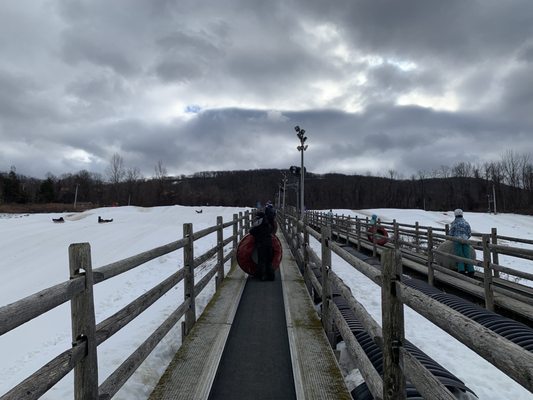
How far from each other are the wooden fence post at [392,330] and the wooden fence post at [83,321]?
1.82m

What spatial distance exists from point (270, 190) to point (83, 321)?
124700 mm

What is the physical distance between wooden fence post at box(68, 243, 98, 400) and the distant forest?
75696 millimetres

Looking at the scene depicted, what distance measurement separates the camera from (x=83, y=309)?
2.37m

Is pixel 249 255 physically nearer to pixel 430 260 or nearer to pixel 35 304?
pixel 430 260

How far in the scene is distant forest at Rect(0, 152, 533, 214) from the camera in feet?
297

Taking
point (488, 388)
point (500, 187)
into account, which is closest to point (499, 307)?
point (488, 388)

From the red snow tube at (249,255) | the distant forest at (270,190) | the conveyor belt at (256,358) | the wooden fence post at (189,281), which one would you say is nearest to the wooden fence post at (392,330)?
the conveyor belt at (256,358)

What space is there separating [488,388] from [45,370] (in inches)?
172

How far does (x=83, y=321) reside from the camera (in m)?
2.38

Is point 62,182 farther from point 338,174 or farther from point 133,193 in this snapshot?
point 338,174

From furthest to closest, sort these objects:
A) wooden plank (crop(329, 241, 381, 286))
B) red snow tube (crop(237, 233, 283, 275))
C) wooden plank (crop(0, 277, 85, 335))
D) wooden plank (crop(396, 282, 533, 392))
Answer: red snow tube (crop(237, 233, 283, 275)) → wooden plank (crop(329, 241, 381, 286)) → wooden plank (crop(0, 277, 85, 335)) → wooden plank (crop(396, 282, 533, 392))

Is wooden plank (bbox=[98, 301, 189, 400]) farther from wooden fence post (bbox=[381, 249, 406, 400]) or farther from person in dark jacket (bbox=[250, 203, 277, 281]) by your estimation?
person in dark jacket (bbox=[250, 203, 277, 281])

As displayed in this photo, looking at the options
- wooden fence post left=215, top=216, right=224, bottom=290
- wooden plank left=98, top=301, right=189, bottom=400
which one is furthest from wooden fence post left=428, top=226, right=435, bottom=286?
wooden plank left=98, top=301, right=189, bottom=400

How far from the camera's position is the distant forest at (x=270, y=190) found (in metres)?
90.5
